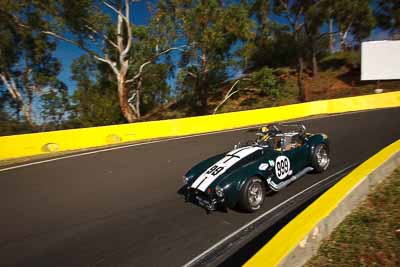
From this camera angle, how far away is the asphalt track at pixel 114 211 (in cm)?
452

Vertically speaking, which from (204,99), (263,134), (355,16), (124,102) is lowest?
(263,134)

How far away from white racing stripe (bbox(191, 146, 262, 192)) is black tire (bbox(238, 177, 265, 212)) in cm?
52

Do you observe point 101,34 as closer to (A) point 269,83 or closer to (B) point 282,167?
(A) point 269,83

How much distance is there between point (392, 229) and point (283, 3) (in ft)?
103

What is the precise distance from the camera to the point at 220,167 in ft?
19.1

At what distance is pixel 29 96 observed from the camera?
30.0 m

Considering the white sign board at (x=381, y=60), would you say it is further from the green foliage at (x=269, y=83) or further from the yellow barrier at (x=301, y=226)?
the yellow barrier at (x=301, y=226)

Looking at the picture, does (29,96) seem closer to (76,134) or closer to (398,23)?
(76,134)

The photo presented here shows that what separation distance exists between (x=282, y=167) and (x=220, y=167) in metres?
1.30

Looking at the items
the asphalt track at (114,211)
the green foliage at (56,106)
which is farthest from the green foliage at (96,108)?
the asphalt track at (114,211)

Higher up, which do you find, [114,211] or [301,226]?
[301,226]

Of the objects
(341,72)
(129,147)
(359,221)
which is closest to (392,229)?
(359,221)

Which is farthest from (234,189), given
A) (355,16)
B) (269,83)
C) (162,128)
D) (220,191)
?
(355,16)

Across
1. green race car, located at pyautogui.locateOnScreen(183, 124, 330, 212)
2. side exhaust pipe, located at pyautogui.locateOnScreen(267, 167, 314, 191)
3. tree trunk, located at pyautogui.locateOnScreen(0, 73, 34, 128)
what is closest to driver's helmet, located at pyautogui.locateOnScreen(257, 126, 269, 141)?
green race car, located at pyautogui.locateOnScreen(183, 124, 330, 212)
